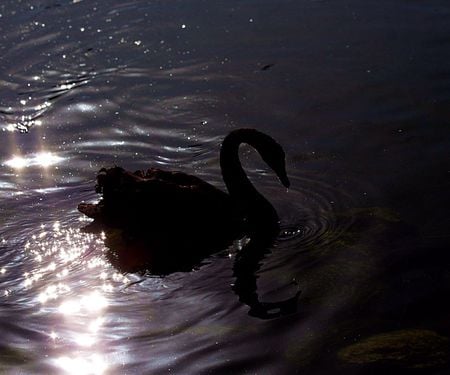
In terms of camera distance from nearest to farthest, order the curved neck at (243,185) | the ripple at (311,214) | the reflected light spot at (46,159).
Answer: the ripple at (311,214) → the curved neck at (243,185) → the reflected light spot at (46,159)

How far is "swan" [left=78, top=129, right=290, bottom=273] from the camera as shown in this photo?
723 cm

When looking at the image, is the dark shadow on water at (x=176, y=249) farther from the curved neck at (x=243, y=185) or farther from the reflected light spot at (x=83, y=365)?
the reflected light spot at (x=83, y=365)

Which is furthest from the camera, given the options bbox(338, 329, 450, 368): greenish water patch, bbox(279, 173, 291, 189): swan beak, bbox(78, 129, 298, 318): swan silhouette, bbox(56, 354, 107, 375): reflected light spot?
→ bbox(279, 173, 291, 189): swan beak

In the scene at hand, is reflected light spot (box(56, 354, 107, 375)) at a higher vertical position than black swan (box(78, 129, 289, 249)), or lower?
lower

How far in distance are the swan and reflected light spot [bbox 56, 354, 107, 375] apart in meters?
1.46

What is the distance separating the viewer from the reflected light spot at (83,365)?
5.61 m

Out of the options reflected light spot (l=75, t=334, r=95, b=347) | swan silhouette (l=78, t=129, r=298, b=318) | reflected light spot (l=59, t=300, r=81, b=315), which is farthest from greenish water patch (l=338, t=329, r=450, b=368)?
reflected light spot (l=59, t=300, r=81, b=315)

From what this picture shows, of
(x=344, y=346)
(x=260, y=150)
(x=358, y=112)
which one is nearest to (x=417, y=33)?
(x=358, y=112)

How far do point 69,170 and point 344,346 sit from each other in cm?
393

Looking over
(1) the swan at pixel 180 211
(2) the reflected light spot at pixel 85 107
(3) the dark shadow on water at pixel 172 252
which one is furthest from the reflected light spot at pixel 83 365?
(2) the reflected light spot at pixel 85 107

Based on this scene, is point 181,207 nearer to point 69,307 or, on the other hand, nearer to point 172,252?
point 172,252

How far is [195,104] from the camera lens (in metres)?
9.98

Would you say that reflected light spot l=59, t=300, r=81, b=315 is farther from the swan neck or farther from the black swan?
the swan neck

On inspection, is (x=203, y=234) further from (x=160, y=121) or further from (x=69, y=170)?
(x=160, y=121)
